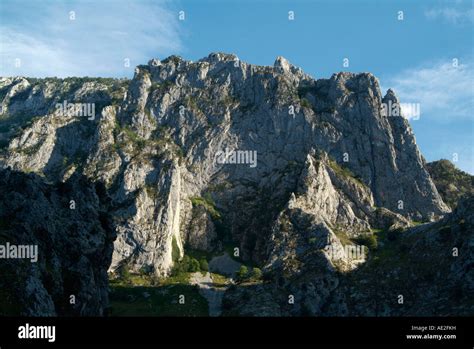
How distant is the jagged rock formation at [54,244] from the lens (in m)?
62.0

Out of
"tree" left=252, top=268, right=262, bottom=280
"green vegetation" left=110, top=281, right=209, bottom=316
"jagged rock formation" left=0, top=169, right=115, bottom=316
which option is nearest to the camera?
"jagged rock formation" left=0, top=169, right=115, bottom=316

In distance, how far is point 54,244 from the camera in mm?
83812

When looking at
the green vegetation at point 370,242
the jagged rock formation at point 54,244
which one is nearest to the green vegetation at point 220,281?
the green vegetation at point 370,242

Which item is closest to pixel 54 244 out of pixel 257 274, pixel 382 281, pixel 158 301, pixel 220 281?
pixel 158 301

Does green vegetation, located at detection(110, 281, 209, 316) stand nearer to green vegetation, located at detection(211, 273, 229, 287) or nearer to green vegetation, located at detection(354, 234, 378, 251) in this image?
green vegetation, located at detection(211, 273, 229, 287)

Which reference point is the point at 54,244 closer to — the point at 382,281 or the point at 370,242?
the point at 382,281

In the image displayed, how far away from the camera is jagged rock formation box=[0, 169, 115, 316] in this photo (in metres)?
62.0

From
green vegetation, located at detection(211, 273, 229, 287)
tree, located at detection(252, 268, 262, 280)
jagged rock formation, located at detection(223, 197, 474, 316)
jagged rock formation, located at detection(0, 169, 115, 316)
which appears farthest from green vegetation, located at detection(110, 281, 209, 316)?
jagged rock formation, located at detection(0, 169, 115, 316)

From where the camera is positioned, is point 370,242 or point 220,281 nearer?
point 220,281

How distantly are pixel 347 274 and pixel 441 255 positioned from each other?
32.4 meters

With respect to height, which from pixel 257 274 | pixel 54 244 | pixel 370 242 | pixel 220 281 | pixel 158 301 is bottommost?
pixel 158 301

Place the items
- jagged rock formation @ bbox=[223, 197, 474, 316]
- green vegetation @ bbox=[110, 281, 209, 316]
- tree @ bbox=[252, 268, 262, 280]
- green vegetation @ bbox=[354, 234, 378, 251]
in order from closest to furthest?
jagged rock formation @ bbox=[223, 197, 474, 316] → green vegetation @ bbox=[110, 281, 209, 316] → tree @ bbox=[252, 268, 262, 280] → green vegetation @ bbox=[354, 234, 378, 251]

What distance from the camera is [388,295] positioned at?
490ft

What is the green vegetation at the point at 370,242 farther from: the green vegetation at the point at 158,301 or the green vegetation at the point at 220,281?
the green vegetation at the point at 158,301
